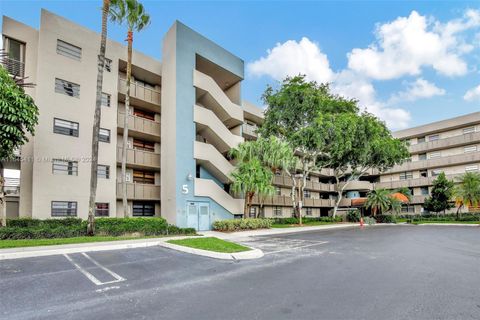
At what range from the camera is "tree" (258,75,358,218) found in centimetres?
2922

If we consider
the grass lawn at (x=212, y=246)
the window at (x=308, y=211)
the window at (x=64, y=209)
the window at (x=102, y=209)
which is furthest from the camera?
the window at (x=308, y=211)

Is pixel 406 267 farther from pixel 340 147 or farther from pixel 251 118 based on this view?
pixel 251 118

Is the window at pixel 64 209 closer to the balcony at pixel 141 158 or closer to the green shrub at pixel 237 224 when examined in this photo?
the balcony at pixel 141 158

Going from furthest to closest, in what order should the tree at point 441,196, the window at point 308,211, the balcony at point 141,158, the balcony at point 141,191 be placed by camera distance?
the window at point 308,211
the tree at point 441,196
the balcony at point 141,158
the balcony at point 141,191

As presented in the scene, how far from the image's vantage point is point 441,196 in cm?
3950

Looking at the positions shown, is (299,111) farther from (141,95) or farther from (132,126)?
(132,126)

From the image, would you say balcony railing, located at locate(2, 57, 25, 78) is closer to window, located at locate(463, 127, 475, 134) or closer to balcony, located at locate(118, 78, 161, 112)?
balcony, located at locate(118, 78, 161, 112)

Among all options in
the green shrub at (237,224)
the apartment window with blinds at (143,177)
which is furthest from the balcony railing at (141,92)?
the green shrub at (237,224)

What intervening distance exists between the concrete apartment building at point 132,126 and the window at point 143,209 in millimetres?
81

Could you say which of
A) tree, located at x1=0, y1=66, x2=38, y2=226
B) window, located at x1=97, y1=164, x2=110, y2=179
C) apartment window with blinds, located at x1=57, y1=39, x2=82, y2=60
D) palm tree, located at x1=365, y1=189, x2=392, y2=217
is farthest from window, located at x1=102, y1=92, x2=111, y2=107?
palm tree, located at x1=365, y1=189, x2=392, y2=217

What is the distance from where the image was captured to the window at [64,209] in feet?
62.6

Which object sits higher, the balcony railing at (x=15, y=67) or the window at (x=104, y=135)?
the balcony railing at (x=15, y=67)

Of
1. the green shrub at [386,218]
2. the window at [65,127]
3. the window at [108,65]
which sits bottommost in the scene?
the green shrub at [386,218]

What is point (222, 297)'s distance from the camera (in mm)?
6328
